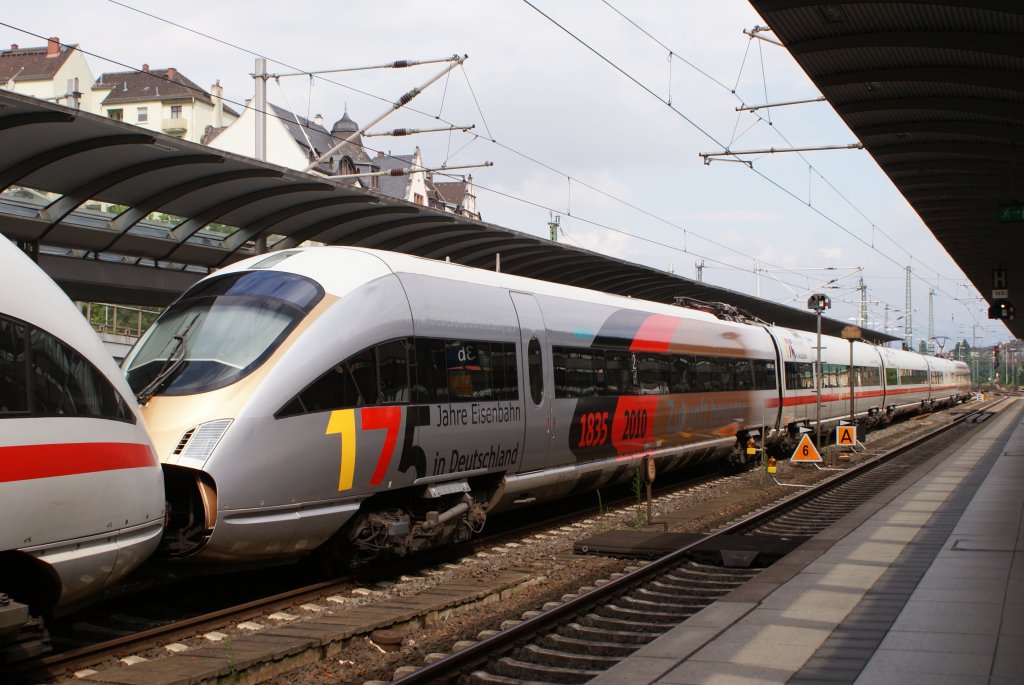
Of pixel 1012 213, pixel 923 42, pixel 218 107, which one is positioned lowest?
pixel 1012 213

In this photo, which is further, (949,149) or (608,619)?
(949,149)

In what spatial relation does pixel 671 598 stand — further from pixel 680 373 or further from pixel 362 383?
pixel 680 373

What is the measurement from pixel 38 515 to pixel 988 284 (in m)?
30.5

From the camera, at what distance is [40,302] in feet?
20.7

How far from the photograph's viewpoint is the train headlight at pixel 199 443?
7.83 meters

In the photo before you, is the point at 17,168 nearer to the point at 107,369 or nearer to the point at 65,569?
the point at 107,369

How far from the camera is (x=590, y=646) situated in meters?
7.39

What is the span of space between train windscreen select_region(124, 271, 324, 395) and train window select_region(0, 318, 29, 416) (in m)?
2.35

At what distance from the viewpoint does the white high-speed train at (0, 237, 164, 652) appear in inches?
228

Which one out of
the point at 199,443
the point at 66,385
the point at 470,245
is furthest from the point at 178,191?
the point at 66,385

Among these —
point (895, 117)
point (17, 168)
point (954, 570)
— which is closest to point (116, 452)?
point (954, 570)

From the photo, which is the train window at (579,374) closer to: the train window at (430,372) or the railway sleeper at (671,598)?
the train window at (430,372)

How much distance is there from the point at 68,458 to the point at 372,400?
3561mm

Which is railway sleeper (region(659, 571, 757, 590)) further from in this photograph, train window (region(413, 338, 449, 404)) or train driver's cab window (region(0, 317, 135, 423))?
train driver's cab window (region(0, 317, 135, 423))
